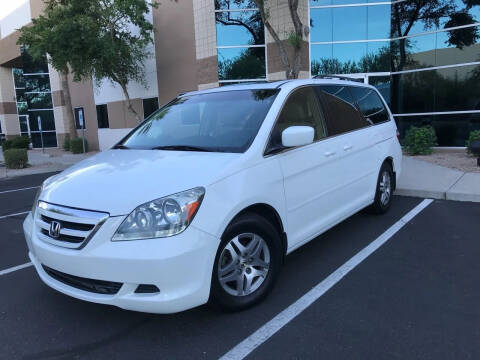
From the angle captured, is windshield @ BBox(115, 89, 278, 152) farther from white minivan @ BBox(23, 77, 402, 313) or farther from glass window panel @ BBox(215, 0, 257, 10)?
glass window panel @ BBox(215, 0, 257, 10)

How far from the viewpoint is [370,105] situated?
539 cm

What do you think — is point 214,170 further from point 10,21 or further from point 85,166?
point 10,21

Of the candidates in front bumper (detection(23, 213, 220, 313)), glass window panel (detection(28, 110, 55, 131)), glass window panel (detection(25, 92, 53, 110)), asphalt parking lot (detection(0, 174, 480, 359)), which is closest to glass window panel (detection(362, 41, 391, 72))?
asphalt parking lot (detection(0, 174, 480, 359))

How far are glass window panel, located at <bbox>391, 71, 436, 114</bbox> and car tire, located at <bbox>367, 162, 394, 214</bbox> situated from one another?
27.2ft

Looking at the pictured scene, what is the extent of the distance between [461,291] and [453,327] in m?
0.64

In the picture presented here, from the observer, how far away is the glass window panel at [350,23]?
525 inches

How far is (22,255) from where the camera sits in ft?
15.6

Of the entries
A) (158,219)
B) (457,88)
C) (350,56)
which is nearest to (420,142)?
(457,88)

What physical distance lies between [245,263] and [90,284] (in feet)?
3.69

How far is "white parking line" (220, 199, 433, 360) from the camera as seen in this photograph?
2719 mm

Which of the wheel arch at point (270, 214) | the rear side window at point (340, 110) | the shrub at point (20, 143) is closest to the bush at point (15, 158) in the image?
the shrub at point (20, 143)

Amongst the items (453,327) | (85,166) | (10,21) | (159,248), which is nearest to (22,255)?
(85,166)

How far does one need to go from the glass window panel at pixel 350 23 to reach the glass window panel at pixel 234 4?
2825 millimetres

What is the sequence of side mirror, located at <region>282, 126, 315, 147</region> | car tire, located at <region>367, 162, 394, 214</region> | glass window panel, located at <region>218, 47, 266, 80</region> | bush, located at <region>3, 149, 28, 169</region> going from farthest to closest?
1. bush, located at <region>3, 149, 28, 169</region>
2. glass window panel, located at <region>218, 47, 266, 80</region>
3. car tire, located at <region>367, 162, 394, 214</region>
4. side mirror, located at <region>282, 126, 315, 147</region>
